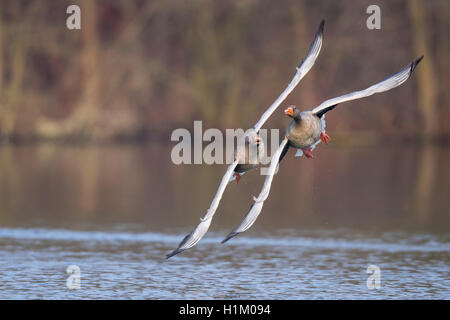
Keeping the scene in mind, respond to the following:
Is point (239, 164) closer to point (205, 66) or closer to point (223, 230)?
point (223, 230)

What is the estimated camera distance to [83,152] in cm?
4959

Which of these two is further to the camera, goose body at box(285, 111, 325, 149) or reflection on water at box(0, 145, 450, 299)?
reflection on water at box(0, 145, 450, 299)

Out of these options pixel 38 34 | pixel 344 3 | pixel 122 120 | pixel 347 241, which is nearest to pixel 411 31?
pixel 344 3

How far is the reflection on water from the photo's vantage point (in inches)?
711

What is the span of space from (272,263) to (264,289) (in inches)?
116

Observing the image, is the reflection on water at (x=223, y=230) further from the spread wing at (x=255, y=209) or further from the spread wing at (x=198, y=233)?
the spread wing at (x=198, y=233)

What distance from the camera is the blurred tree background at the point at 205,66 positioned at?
54.1 metres

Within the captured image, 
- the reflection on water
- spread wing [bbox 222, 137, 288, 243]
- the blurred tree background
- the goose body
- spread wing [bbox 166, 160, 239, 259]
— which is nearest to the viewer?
spread wing [bbox 166, 160, 239, 259]

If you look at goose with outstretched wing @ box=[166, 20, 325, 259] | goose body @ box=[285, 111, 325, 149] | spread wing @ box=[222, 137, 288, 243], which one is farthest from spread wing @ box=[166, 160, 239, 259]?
goose body @ box=[285, 111, 325, 149]

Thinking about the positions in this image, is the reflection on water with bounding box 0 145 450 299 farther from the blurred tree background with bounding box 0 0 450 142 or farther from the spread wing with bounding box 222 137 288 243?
the blurred tree background with bounding box 0 0 450 142

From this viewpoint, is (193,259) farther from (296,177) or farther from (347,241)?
(296,177)

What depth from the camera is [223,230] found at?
25656mm

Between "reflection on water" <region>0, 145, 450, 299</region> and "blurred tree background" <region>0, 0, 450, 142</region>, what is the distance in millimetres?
10259

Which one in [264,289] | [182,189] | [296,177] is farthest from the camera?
[296,177]
